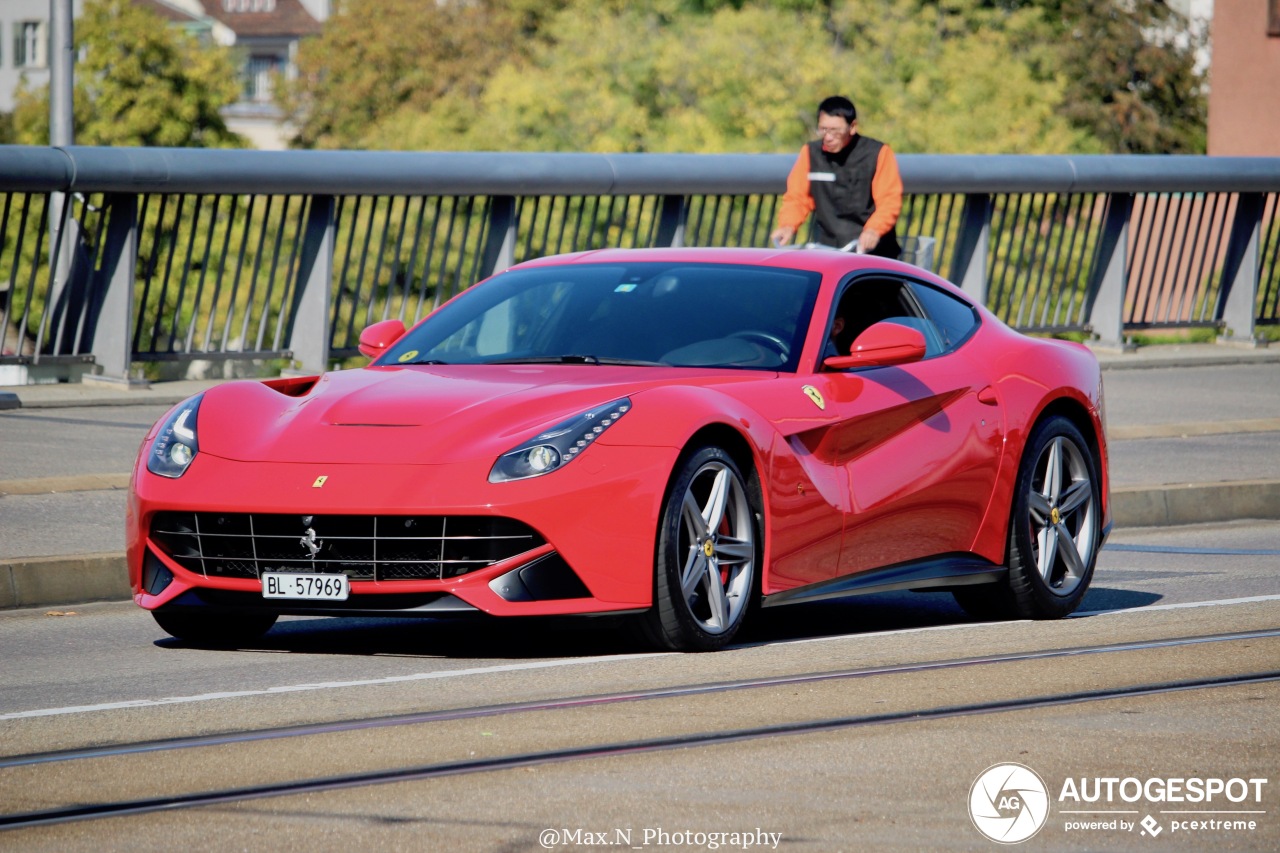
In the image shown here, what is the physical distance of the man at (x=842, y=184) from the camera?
→ 12.6 m

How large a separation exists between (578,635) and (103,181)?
7296 millimetres

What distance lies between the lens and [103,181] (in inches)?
555

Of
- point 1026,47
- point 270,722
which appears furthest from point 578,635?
point 1026,47

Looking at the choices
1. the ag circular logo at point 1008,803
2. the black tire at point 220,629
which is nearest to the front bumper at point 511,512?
the black tire at point 220,629

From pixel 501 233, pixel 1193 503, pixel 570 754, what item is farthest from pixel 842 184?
pixel 570 754

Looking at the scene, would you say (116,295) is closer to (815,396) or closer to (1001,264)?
(815,396)

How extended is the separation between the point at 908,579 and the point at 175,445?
105 inches

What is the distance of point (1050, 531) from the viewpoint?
8.77 m

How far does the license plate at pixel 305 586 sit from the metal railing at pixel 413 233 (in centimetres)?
750

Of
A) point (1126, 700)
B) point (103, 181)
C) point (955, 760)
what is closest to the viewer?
point (955, 760)

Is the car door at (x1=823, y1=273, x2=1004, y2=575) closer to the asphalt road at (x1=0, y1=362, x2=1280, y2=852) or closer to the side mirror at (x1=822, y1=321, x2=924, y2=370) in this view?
the side mirror at (x1=822, y1=321, x2=924, y2=370)

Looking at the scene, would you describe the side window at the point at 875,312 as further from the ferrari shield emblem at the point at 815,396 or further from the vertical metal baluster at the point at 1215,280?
the vertical metal baluster at the point at 1215,280

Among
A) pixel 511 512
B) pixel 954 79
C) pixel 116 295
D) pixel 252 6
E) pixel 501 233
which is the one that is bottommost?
pixel 511 512

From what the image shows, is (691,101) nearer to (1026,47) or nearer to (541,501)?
(1026,47)
